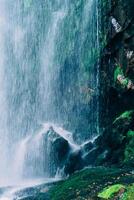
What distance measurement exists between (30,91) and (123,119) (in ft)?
34.4

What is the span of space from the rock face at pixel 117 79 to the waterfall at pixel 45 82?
3.33 ft

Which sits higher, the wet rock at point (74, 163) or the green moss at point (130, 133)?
the wet rock at point (74, 163)

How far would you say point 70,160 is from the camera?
84.5 feet

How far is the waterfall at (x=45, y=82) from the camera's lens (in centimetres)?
2984

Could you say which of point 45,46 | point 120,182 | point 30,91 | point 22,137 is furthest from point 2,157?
point 120,182

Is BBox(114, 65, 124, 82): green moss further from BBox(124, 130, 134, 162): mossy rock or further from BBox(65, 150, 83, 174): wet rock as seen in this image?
BBox(65, 150, 83, 174): wet rock

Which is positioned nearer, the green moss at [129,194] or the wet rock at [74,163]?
the green moss at [129,194]

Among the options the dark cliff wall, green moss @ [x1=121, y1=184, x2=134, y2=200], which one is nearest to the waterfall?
the dark cliff wall

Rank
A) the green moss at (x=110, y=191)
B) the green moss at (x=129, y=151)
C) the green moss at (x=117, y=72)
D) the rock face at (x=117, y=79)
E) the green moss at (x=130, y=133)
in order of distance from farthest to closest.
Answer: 1. the green moss at (x=117, y=72)
2. the rock face at (x=117, y=79)
3. the green moss at (x=130, y=133)
4. the green moss at (x=129, y=151)
5. the green moss at (x=110, y=191)

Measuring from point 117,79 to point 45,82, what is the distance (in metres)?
7.13

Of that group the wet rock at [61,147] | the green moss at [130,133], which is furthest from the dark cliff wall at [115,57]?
the wet rock at [61,147]

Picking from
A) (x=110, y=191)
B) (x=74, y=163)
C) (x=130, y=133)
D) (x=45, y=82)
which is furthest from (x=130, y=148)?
(x=45, y=82)

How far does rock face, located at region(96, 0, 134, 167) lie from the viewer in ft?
80.4

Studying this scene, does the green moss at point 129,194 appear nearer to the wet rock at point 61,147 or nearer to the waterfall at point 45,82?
the wet rock at point 61,147
